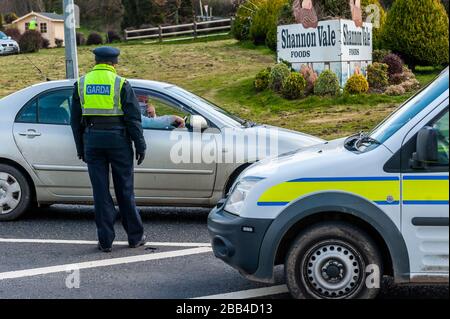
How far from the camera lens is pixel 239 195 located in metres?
5.21

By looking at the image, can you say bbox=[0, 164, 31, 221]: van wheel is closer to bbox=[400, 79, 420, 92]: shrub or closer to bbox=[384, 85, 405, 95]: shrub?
bbox=[384, 85, 405, 95]: shrub

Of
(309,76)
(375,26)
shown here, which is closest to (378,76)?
(309,76)

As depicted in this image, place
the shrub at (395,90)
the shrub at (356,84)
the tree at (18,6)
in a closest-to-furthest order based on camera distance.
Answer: the shrub at (356,84) → the shrub at (395,90) → the tree at (18,6)

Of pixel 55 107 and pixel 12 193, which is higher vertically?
pixel 55 107

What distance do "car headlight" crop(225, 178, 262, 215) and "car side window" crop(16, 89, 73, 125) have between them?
3.49 meters

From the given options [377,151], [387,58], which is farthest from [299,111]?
[377,151]

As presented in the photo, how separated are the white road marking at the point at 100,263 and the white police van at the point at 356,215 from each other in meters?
1.66

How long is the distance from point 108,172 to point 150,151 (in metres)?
1.08

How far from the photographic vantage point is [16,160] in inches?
321

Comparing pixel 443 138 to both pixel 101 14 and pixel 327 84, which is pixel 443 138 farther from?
pixel 101 14

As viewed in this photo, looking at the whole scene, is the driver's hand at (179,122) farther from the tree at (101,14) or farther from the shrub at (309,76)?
the tree at (101,14)

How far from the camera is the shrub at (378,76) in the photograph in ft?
61.0

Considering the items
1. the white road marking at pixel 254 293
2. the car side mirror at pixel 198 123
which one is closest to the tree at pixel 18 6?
the car side mirror at pixel 198 123

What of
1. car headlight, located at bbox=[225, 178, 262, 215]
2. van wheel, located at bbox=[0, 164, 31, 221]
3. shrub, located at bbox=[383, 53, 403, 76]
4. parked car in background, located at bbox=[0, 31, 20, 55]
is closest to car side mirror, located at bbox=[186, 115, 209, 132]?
van wheel, located at bbox=[0, 164, 31, 221]
